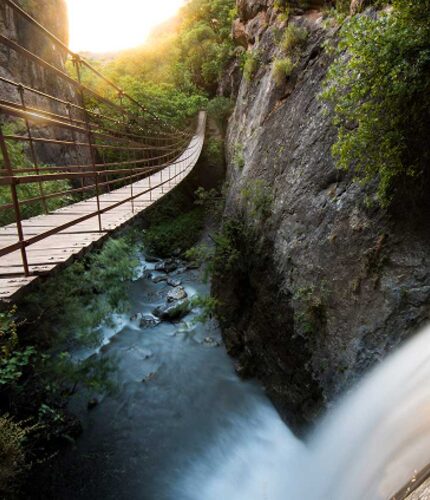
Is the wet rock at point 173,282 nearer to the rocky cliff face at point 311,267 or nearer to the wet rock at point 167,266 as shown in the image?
the wet rock at point 167,266

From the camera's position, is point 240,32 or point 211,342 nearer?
point 211,342

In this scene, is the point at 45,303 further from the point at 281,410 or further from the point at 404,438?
the point at 404,438

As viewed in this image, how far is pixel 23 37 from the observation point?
8.23 meters

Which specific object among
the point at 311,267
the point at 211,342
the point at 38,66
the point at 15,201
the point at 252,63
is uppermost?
the point at 38,66

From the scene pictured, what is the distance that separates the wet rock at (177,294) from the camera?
7.48 metres

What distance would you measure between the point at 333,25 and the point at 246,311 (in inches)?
184

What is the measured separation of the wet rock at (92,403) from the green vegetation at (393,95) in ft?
15.2

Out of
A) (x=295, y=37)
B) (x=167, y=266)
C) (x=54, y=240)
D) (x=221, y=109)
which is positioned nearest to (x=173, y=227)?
(x=167, y=266)

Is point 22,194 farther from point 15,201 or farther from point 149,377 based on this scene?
point 15,201

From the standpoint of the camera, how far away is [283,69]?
5.36 m

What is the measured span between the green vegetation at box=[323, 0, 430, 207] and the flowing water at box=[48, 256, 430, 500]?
1.32 meters

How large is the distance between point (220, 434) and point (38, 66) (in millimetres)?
10563

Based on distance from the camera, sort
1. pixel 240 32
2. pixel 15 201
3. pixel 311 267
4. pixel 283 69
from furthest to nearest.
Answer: pixel 240 32, pixel 283 69, pixel 311 267, pixel 15 201

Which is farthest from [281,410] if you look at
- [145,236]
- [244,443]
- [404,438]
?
[145,236]
